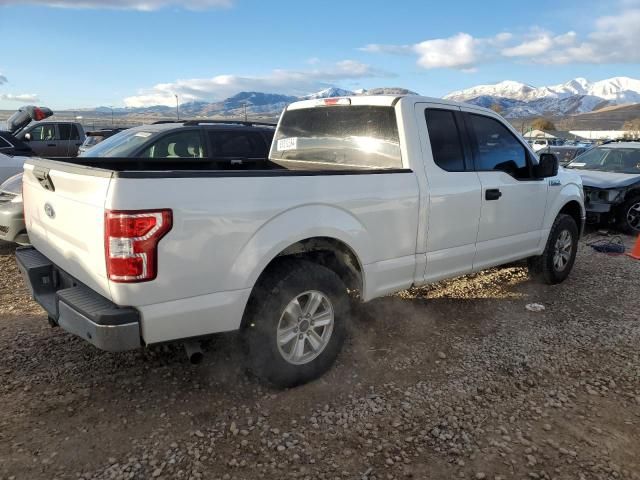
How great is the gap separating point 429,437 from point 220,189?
1.83 meters

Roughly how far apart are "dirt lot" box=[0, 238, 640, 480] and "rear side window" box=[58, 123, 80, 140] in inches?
569

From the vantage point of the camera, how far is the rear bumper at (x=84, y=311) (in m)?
2.53

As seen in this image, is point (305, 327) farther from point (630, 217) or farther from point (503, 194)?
point (630, 217)

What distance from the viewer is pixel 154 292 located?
2.57 m

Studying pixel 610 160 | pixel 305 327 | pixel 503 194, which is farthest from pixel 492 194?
pixel 610 160

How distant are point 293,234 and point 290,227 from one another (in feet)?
0.15

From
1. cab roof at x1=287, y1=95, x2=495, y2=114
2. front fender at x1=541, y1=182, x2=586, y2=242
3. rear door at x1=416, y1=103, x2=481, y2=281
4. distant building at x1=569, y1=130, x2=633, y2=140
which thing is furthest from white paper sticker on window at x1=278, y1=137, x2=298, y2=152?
distant building at x1=569, y1=130, x2=633, y2=140

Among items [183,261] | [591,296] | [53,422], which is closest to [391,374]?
[183,261]

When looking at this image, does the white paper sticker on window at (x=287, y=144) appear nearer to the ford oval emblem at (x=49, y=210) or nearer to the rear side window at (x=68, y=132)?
the ford oval emblem at (x=49, y=210)

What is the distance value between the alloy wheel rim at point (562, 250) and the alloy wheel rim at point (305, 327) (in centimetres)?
338

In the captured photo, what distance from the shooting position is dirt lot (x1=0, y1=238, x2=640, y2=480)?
2.64 meters

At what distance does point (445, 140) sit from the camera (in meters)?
4.16

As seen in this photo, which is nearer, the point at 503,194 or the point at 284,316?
the point at 284,316

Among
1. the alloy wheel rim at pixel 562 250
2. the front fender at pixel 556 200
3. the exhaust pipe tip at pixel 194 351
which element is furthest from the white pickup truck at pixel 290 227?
the alloy wheel rim at pixel 562 250
